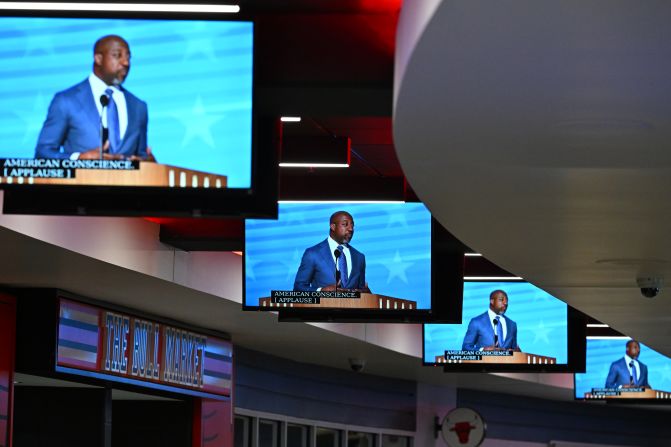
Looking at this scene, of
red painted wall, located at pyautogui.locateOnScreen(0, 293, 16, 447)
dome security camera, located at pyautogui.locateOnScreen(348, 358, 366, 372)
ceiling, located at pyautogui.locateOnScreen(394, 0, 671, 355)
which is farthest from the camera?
dome security camera, located at pyautogui.locateOnScreen(348, 358, 366, 372)

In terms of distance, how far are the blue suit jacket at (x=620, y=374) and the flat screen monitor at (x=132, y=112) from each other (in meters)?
13.1

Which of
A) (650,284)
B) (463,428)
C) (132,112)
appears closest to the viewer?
(132,112)

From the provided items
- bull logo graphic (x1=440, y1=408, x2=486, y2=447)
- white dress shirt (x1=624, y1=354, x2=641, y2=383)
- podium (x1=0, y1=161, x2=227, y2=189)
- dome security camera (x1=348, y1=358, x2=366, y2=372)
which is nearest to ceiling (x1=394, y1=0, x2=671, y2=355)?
podium (x1=0, y1=161, x2=227, y2=189)

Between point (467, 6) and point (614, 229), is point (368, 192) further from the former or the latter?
point (467, 6)

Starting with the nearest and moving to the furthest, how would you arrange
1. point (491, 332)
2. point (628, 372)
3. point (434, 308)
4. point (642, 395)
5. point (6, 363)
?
1. point (434, 308)
2. point (6, 363)
3. point (491, 332)
4. point (642, 395)
5. point (628, 372)

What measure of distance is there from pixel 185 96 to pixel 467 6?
2024 millimetres

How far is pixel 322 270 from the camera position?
30.8 ft

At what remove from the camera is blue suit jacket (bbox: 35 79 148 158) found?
203 inches

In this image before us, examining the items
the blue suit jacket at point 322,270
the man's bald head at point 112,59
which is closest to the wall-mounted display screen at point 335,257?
the blue suit jacket at point 322,270

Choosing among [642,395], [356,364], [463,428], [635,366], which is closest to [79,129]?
[356,364]

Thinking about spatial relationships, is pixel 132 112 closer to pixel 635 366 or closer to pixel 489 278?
pixel 489 278

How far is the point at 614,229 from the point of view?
22.4 ft

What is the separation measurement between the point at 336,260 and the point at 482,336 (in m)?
4.04

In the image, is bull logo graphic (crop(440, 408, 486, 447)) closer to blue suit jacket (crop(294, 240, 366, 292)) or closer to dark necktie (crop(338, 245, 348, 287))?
blue suit jacket (crop(294, 240, 366, 292))
